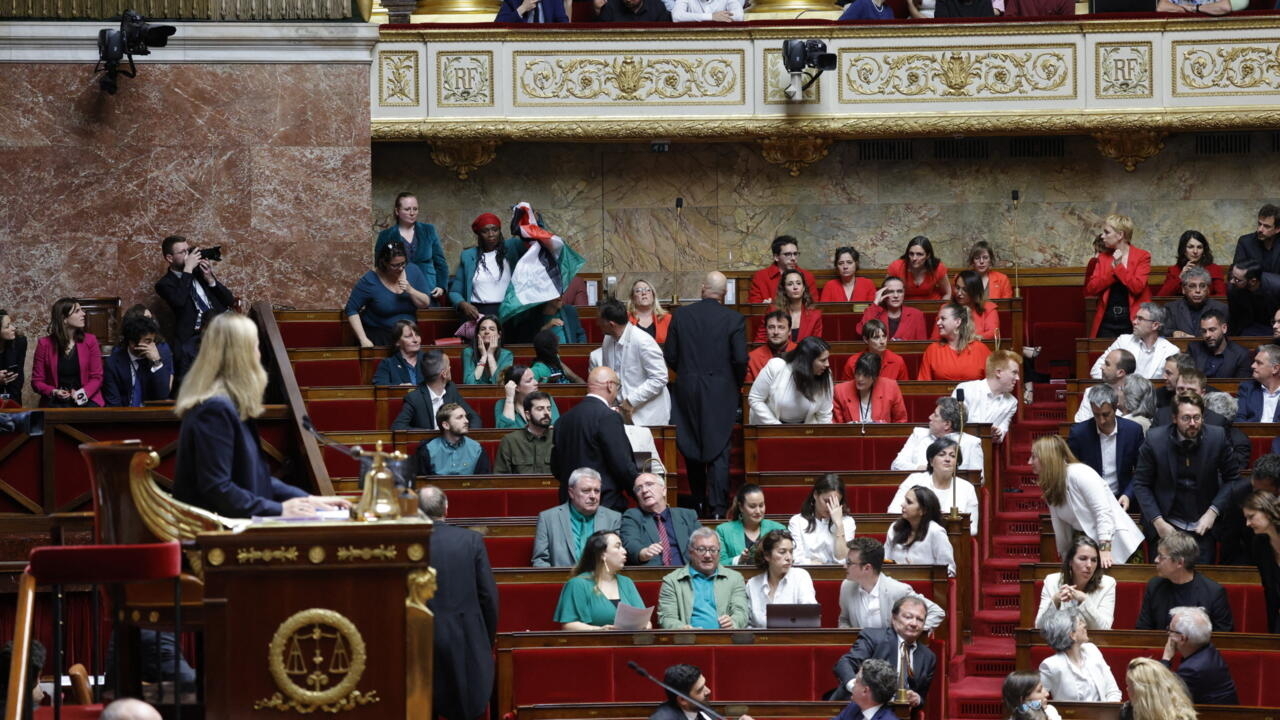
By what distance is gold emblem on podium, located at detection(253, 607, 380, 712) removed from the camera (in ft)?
14.1

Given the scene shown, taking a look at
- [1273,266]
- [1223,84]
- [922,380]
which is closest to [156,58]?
[922,380]

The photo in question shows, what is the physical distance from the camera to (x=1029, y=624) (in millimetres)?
8273

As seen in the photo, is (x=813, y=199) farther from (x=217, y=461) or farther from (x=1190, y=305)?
(x=217, y=461)

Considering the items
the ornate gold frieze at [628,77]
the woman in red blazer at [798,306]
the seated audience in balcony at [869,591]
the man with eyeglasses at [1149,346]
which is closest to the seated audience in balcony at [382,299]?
the woman in red blazer at [798,306]

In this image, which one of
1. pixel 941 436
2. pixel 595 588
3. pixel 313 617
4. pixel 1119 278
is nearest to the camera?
pixel 313 617

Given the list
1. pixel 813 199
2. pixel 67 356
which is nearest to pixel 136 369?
pixel 67 356

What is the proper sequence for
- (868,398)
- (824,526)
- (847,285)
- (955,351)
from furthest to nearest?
(847,285) < (955,351) < (868,398) < (824,526)

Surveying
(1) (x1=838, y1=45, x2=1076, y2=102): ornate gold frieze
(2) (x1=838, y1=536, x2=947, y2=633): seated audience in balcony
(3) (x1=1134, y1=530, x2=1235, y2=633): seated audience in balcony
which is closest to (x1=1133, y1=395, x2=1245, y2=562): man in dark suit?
(3) (x1=1134, y1=530, x2=1235, y2=633): seated audience in balcony

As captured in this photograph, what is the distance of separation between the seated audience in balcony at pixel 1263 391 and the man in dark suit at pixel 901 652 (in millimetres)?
3273

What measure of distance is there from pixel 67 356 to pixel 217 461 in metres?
6.02

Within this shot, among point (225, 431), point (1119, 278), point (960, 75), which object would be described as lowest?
point (225, 431)

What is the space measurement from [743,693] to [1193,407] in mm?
2697

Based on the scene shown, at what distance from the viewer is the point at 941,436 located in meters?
9.57

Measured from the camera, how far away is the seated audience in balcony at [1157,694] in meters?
6.60
